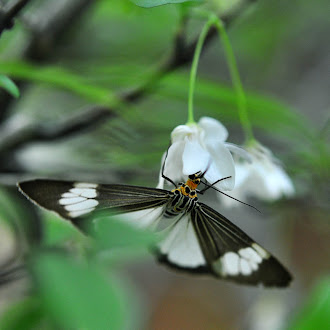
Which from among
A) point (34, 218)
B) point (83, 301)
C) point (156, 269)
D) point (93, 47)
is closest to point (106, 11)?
point (93, 47)

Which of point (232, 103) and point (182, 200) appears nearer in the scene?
point (182, 200)

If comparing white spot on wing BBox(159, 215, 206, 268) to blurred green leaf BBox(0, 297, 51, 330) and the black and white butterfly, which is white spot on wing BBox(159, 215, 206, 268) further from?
blurred green leaf BBox(0, 297, 51, 330)

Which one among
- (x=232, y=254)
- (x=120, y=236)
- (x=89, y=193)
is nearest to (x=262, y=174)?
(x=232, y=254)

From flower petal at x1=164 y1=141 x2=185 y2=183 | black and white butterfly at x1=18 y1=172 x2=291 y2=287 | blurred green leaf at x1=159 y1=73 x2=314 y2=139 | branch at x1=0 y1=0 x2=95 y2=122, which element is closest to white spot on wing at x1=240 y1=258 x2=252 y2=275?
black and white butterfly at x1=18 y1=172 x2=291 y2=287

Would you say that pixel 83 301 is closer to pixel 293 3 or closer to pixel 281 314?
pixel 281 314

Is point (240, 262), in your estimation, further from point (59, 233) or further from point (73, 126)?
point (73, 126)
